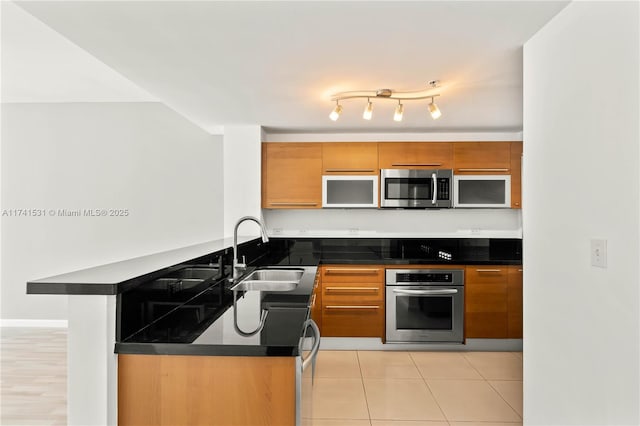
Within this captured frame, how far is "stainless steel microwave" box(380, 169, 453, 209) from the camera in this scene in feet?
13.8

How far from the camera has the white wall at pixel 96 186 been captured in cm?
472

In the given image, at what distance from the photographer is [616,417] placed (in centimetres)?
145

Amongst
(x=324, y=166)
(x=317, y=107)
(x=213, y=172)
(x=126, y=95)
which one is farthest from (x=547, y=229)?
(x=126, y=95)

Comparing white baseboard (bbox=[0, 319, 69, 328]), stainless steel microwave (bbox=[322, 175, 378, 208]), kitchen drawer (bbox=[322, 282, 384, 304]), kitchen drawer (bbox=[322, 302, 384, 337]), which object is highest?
stainless steel microwave (bbox=[322, 175, 378, 208])

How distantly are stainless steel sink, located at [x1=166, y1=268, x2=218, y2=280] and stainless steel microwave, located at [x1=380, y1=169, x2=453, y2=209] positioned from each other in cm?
230

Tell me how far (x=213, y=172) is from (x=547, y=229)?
360cm

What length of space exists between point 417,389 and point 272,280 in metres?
1.32

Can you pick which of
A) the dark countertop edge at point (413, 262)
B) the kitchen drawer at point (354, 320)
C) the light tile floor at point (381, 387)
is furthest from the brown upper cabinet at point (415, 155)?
the light tile floor at point (381, 387)

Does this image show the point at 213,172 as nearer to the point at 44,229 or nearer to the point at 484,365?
the point at 44,229

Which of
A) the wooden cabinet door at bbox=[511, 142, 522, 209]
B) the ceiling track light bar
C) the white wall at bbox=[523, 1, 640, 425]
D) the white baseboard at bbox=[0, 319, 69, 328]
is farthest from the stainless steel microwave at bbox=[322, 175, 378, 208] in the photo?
the white baseboard at bbox=[0, 319, 69, 328]

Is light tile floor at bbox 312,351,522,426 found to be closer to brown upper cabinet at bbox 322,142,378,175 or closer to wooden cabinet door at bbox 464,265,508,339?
wooden cabinet door at bbox 464,265,508,339

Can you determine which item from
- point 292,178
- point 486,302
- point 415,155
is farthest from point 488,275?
point 292,178

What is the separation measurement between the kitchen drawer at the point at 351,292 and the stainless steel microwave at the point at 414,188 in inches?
33.0

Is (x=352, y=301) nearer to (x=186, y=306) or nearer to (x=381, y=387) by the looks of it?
(x=381, y=387)
